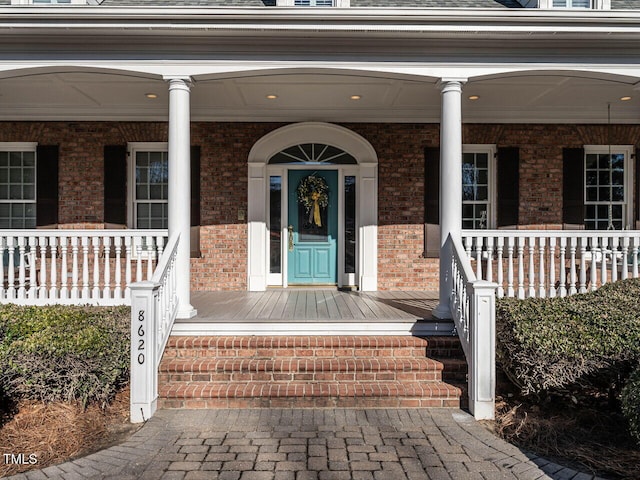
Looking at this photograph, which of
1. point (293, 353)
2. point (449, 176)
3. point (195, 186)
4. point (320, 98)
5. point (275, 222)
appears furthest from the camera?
point (275, 222)

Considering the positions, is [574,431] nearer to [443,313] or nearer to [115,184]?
[443,313]

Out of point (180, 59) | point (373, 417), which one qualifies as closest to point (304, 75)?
point (180, 59)

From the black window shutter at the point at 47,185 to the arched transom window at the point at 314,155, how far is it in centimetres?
369

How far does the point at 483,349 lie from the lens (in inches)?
157

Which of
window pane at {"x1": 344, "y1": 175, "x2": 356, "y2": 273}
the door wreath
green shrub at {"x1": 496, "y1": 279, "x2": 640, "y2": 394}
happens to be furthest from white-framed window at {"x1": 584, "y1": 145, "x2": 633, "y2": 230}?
the door wreath

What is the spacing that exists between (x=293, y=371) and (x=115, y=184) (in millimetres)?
4887

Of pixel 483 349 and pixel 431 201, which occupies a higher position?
pixel 431 201

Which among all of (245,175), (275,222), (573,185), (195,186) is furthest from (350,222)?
(573,185)

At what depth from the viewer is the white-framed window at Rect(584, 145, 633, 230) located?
7.51m

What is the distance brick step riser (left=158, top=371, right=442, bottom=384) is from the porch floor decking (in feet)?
1.88

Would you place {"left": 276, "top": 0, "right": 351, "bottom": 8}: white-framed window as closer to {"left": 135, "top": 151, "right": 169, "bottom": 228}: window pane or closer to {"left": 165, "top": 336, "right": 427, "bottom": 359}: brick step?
{"left": 135, "top": 151, "right": 169, "bottom": 228}: window pane

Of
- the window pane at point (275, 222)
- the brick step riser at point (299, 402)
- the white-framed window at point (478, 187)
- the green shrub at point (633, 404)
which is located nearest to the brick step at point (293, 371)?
the brick step riser at point (299, 402)

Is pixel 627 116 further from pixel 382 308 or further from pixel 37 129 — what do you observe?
pixel 37 129

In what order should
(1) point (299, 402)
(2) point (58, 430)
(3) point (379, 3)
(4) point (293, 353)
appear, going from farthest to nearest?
(3) point (379, 3) → (4) point (293, 353) → (1) point (299, 402) → (2) point (58, 430)
